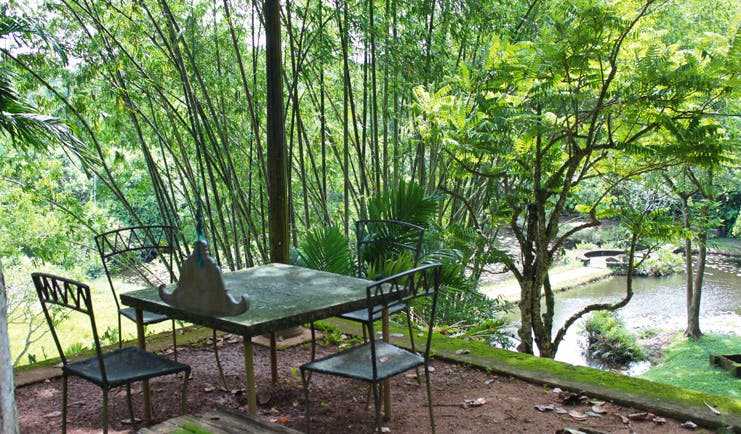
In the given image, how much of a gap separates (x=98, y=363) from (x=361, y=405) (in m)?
1.15

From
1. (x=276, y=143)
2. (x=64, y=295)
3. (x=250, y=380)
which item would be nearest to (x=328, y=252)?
(x=276, y=143)

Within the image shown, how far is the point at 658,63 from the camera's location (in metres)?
3.33

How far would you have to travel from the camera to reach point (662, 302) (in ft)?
37.5

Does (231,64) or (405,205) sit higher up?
(231,64)

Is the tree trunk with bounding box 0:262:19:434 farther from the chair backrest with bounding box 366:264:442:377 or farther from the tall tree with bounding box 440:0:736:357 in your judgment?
the tall tree with bounding box 440:0:736:357

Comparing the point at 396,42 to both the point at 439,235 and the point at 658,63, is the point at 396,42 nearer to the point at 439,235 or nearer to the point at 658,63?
the point at 439,235

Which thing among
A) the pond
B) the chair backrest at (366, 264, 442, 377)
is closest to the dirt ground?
the chair backrest at (366, 264, 442, 377)

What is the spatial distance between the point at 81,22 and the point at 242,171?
6.80ft

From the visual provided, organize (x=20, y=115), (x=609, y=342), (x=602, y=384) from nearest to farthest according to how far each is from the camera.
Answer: (x=602, y=384) < (x=20, y=115) < (x=609, y=342)

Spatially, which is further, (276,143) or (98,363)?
(276,143)

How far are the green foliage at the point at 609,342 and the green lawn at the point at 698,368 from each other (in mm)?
452

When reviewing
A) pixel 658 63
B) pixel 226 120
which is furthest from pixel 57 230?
pixel 658 63

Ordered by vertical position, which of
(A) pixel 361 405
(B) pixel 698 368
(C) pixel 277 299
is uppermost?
(C) pixel 277 299

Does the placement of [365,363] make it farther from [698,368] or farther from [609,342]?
[609,342]
